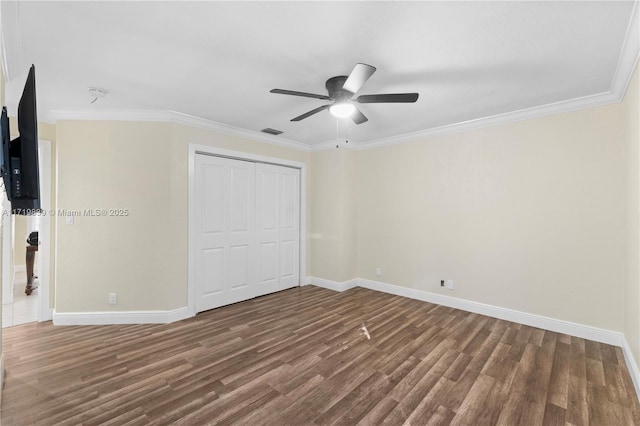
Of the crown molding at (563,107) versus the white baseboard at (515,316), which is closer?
the crown molding at (563,107)

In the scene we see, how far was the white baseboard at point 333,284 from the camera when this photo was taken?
4.67 metres

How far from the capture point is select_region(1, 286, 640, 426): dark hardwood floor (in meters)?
1.86

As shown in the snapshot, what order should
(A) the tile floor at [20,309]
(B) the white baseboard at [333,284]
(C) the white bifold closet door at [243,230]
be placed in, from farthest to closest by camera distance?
(B) the white baseboard at [333,284], (C) the white bifold closet door at [243,230], (A) the tile floor at [20,309]

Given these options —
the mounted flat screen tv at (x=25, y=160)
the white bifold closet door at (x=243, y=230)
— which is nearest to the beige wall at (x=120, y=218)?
the white bifold closet door at (x=243, y=230)

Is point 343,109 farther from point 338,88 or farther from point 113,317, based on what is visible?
point 113,317

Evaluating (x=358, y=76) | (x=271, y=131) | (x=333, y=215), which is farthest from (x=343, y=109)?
(x=333, y=215)

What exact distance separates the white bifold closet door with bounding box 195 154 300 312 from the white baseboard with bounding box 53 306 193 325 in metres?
0.43

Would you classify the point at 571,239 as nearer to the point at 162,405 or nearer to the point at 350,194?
the point at 350,194

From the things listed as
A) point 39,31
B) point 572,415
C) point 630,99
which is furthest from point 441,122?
point 39,31

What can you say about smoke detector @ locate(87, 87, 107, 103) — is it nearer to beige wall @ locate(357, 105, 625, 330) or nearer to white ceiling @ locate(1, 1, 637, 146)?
white ceiling @ locate(1, 1, 637, 146)

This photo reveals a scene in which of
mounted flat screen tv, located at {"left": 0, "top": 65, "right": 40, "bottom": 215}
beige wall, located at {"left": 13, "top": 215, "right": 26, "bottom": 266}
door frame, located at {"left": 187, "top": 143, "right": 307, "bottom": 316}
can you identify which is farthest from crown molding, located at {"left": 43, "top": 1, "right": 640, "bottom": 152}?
beige wall, located at {"left": 13, "top": 215, "right": 26, "bottom": 266}

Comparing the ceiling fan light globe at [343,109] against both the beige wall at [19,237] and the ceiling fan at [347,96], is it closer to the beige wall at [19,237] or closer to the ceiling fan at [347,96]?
the ceiling fan at [347,96]

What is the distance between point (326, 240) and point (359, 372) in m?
2.70

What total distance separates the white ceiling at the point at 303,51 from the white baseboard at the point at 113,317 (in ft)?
7.78
